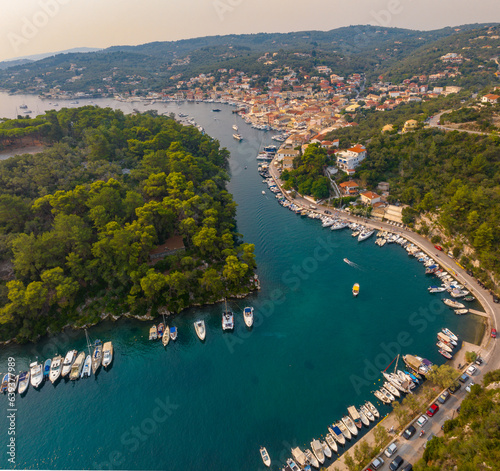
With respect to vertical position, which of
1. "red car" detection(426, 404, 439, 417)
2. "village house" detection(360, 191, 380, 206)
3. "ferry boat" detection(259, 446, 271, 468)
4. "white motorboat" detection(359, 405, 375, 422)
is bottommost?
"ferry boat" detection(259, 446, 271, 468)

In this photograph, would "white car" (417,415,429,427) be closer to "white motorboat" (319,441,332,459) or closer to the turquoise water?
the turquoise water

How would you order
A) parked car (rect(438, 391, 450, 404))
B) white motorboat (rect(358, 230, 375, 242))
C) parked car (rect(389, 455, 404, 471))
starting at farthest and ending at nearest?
white motorboat (rect(358, 230, 375, 242)) < parked car (rect(438, 391, 450, 404)) < parked car (rect(389, 455, 404, 471))

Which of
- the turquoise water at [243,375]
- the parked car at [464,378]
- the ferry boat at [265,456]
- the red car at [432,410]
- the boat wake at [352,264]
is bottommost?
the turquoise water at [243,375]

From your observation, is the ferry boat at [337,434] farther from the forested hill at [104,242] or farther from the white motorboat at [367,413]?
the forested hill at [104,242]

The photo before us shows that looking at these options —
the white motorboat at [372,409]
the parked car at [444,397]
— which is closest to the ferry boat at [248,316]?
the white motorboat at [372,409]

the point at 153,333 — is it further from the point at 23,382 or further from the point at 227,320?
the point at 23,382

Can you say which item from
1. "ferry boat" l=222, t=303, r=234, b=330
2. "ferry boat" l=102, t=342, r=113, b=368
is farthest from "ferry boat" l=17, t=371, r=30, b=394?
"ferry boat" l=222, t=303, r=234, b=330

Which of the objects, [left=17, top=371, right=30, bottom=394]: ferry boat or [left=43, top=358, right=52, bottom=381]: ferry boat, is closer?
[left=17, top=371, right=30, bottom=394]: ferry boat

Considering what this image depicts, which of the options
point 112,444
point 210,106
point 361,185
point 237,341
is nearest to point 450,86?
point 361,185
